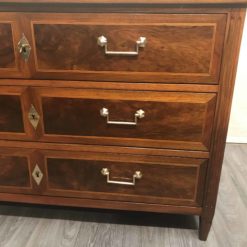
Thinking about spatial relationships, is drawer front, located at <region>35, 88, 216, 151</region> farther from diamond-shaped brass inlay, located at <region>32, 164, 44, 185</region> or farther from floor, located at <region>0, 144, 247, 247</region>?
floor, located at <region>0, 144, 247, 247</region>

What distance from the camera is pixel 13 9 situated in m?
0.83

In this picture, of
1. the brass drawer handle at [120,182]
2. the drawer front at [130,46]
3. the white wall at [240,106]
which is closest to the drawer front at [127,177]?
the brass drawer handle at [120,182]

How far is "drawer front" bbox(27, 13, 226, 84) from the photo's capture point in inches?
31.4

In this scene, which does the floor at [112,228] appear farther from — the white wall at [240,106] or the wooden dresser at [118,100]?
the white wall at [240,106]

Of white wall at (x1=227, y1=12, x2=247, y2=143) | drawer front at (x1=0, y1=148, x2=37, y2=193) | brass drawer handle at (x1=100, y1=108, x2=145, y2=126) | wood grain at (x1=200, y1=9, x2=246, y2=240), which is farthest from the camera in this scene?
white wall at (x1=227, y1=12, x2=247, y2=143)

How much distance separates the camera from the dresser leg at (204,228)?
3.38ft

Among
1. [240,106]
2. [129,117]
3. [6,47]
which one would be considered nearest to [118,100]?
[129,117]

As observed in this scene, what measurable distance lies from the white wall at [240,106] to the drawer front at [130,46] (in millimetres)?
936

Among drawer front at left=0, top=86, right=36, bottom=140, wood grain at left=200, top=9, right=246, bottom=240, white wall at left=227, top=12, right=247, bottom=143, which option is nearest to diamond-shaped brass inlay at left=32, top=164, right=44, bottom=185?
drawer front at left=0, top=86, right=36, bottom=140

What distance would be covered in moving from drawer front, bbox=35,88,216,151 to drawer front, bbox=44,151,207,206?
0.21ft

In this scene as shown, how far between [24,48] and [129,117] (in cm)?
Answer: 39

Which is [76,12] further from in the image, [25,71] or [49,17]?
[25,71]

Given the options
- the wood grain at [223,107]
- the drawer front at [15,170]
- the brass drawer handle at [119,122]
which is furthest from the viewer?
the drawer front at [15,170]

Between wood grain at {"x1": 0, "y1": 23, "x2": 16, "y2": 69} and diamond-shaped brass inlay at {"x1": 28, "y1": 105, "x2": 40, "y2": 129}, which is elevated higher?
wood grain at {"x1": 0, "y1": 23, "x2": 16, "y2": 69}
